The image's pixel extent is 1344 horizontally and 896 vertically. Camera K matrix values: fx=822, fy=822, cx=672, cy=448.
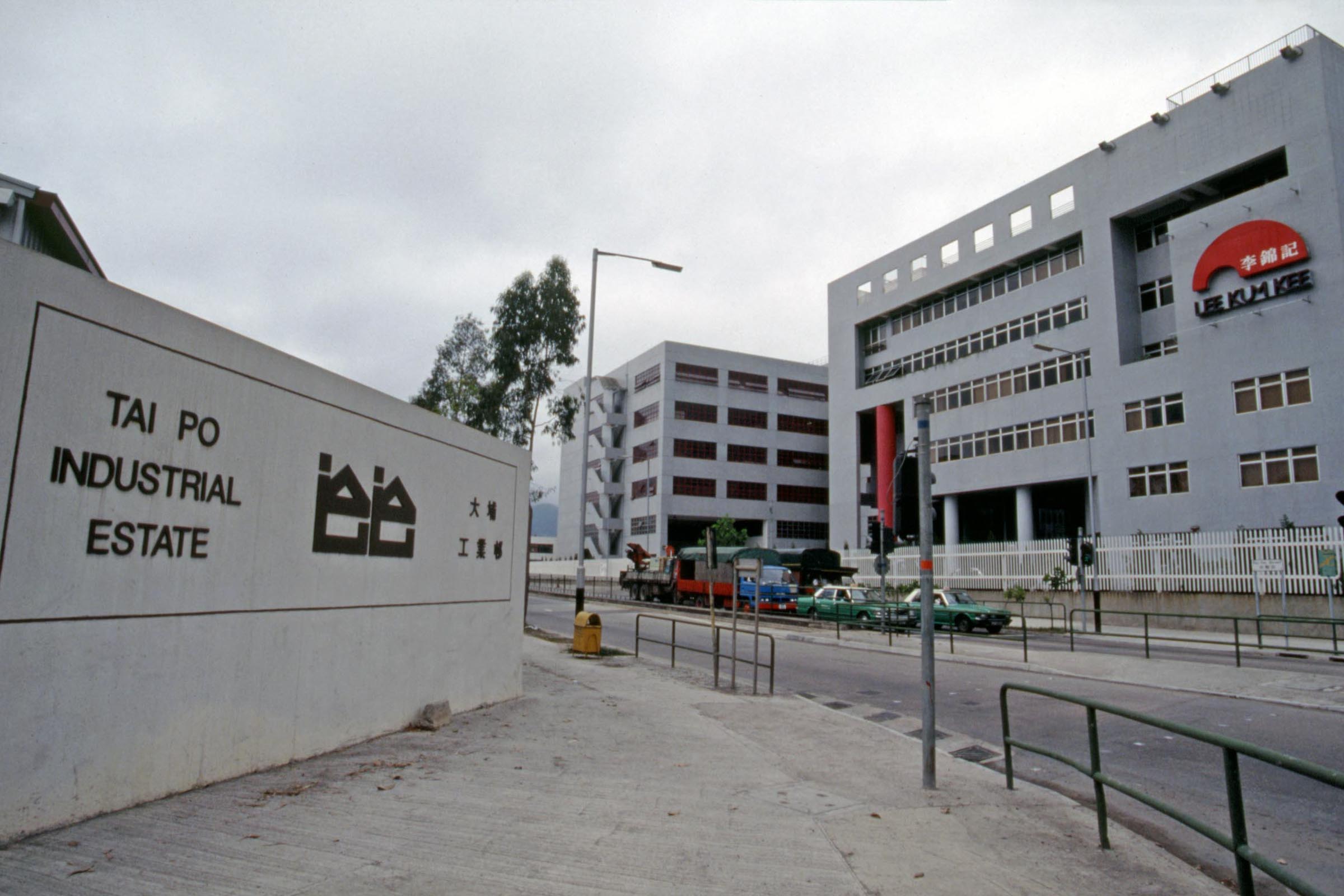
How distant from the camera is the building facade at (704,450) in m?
63.9

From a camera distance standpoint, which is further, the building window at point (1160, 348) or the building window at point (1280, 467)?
the building window at point (1160, 348)

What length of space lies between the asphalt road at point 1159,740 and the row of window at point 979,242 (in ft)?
96.0

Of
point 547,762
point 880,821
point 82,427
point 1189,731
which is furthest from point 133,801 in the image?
point 1189,731

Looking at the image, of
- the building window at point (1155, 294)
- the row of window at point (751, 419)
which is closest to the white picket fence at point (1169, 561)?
the building window at point (1155, 294)

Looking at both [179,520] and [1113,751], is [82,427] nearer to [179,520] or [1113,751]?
[179,520]

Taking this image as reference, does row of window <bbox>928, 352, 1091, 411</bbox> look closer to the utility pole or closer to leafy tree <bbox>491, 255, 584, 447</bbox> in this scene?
leafy tree <bbox>491, 255, 584, 447</bbox>

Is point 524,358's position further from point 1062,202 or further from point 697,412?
point 697,412

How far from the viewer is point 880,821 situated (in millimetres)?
5855

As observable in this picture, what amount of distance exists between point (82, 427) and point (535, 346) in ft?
71.3

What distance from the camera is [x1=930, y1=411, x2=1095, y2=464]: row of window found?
129ft

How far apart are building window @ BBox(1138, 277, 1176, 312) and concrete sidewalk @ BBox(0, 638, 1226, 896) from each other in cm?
3591

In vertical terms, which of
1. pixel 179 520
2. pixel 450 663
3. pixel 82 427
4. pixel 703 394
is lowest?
pixel 450 663

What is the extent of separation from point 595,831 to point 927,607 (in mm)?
3151

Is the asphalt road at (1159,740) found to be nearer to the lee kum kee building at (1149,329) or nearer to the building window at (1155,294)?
the lee kum kee building at (1149,329)
